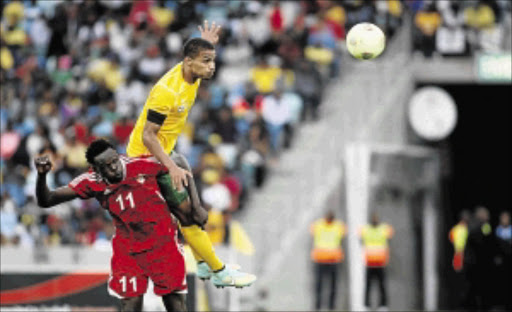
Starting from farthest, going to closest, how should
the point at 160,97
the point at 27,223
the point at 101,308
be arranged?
1. the point at 27,223
2. the point at 101,308
3. the point at 160,97

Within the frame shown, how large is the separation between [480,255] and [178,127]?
9.71m

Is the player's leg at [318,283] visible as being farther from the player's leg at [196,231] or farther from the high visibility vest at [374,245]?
the player's leg at [196,231]

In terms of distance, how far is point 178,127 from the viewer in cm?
1045

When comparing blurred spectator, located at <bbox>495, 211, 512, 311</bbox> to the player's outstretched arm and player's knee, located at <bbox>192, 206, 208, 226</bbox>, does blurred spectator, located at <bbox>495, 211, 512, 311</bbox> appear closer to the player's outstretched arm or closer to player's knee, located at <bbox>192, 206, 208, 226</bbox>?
player's knee, located at <bbox>192, 206, 208, 226</bbox>

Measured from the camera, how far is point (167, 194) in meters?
10.3

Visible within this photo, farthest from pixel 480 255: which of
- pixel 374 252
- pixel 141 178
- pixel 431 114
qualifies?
pixel 141 178

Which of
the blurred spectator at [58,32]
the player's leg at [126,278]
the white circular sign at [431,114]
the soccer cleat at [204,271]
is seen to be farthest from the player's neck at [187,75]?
the blurred spectator at [58,32]

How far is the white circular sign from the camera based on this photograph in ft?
74.8

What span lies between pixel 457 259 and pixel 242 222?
3682 mm

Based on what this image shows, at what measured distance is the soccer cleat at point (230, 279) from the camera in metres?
10.8

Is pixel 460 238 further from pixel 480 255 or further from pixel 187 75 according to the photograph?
pixel 187 75

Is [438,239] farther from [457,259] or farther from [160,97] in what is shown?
[160,97]

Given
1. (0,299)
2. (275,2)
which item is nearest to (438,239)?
(275,2)

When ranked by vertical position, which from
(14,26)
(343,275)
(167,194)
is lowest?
(343,275)
